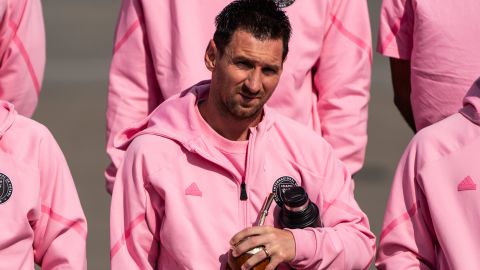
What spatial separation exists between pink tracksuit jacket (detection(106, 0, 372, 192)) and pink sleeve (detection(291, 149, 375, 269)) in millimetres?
612

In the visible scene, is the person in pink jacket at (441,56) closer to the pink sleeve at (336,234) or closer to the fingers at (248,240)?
the pink sleeve at (336,234)

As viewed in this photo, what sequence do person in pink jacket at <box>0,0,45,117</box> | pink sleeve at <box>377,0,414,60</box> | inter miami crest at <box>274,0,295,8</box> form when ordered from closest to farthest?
person in pink jacket at <box>0,0,45,117</box>
inter miami crest at <box>274,0,295,8</box>
pink sleeve at <box>377,0,414,60</box>

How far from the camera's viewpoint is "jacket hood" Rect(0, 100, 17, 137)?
5582 millimetres

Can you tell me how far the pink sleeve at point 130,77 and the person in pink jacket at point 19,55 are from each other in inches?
12.0

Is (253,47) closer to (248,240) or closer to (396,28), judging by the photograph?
(248,240)

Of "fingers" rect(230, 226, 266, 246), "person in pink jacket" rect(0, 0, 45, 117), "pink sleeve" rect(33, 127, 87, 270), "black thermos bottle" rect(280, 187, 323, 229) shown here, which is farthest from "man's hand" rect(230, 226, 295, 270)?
"person in pink jacket" rect(0, 0, 45, 117)

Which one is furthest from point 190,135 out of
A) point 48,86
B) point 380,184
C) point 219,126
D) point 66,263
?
point 48,86

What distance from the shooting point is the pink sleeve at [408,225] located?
5.75 metres

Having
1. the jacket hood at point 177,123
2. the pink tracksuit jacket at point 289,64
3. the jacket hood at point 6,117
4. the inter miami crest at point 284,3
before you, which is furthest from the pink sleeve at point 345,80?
the jacket hood at point 6,117

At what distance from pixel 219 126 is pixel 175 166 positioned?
211 mm

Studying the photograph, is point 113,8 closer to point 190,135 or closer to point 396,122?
point 396,122

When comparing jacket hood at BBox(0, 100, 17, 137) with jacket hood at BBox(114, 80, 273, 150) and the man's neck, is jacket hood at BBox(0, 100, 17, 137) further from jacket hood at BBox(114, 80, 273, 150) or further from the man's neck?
the man's neck

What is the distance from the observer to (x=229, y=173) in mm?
5695

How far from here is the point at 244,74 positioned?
18.6 feet
